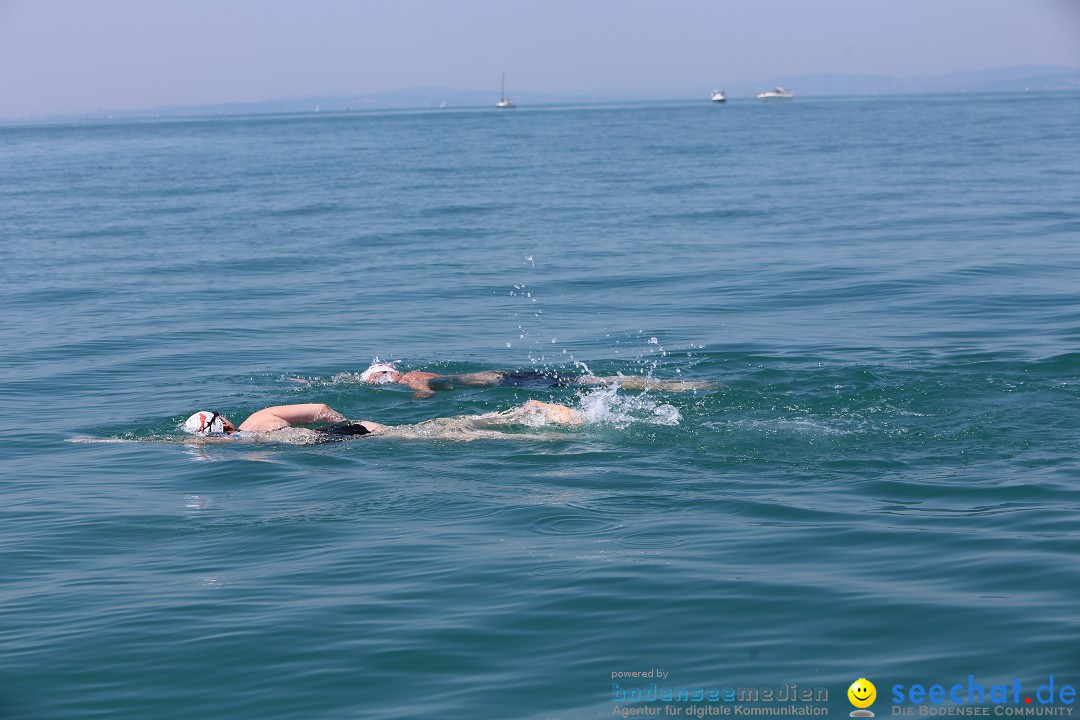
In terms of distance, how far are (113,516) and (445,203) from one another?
2858 cm

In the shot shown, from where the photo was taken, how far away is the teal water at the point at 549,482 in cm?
690

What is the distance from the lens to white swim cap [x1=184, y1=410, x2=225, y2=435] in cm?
1241

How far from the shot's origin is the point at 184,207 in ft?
127

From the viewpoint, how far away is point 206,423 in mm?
12398

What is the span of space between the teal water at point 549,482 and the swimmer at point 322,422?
1.09 ft

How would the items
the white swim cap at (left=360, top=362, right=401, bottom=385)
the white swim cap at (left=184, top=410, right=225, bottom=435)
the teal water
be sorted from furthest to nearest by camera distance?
the white swim cap at (left=360, top=362, right=401, bottom=385) < the white swim cap at (left=184, top=410, right=225, bottom=435) < the teal water

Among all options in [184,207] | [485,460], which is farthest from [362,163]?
[485,460]

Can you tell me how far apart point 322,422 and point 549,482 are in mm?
3199

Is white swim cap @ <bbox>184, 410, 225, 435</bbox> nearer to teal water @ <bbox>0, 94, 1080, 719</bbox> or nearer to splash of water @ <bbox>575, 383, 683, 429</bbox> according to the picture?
teal water @ <bbox>0, 94, 1080, 719</bbox>

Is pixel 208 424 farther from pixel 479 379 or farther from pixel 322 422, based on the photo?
pixel 479 379

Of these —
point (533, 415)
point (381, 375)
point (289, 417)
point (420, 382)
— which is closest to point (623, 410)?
point (533, 415)

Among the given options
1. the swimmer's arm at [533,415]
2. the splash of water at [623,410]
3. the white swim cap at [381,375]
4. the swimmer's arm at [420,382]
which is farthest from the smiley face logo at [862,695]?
the white swim cap at [381,375]

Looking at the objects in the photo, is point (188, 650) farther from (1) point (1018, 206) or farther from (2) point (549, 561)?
(1) point (1018, 206)

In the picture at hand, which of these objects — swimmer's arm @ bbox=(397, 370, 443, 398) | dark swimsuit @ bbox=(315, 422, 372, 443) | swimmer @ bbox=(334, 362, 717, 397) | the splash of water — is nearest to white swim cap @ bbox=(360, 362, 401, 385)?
swimmer @ bbox=(334, 362, 717, 397)
